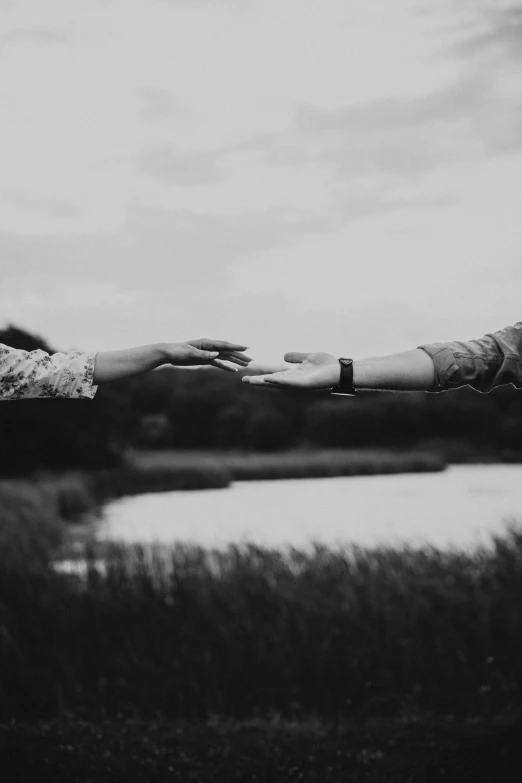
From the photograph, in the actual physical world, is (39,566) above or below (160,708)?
above

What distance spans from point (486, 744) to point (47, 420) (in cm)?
2213

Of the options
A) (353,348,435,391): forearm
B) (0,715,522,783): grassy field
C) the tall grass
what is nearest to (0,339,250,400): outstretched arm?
(353,348,435,391): forearm

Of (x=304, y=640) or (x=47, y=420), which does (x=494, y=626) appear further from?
(x=47, y=420)

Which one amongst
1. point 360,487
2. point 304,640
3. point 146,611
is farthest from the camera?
point 360,487

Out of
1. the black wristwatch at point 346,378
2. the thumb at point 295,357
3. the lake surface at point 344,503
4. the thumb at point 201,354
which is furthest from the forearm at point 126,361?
the lake surface at point 344,503

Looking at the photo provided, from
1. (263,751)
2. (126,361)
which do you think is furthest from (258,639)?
(126,361)

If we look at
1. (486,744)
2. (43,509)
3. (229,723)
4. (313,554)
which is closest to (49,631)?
(229,723)

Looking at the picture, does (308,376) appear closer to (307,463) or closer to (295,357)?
(295,357)

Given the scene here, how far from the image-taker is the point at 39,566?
1091 centimetres

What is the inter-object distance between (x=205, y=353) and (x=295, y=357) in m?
0.37

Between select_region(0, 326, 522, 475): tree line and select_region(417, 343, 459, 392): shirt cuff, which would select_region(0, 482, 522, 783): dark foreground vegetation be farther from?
select_region(0, 326, 522, 475): tree line

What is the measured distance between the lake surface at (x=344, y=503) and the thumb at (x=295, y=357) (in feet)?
59.5

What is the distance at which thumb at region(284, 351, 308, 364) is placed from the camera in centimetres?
299

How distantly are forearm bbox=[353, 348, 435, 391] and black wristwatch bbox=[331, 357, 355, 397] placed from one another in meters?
0.01
